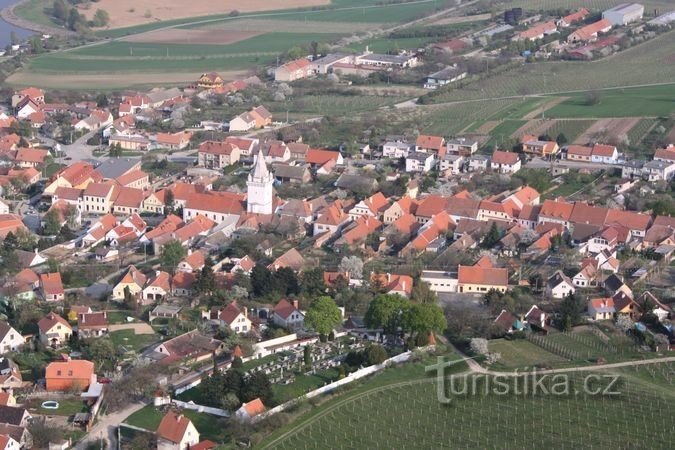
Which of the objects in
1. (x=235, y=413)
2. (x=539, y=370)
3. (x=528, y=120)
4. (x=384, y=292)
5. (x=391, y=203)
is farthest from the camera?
(x=528, y=120)

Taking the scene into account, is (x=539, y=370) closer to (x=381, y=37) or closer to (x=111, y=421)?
(x=111, y=421)

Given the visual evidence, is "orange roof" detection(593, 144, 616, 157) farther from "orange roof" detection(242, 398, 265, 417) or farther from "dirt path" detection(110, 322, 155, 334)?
"orange roof" detection(242, 398, 265, 417)

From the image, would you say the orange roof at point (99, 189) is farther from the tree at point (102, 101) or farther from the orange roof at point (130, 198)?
the tree at point (102, 101)

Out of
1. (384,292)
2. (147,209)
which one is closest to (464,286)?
(384,292)

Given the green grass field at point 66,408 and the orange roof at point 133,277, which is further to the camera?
the orange roof at point 133,277

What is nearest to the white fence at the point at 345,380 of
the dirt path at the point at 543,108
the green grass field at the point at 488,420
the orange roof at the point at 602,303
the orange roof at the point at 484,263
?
the green grass field at the point at 488,420

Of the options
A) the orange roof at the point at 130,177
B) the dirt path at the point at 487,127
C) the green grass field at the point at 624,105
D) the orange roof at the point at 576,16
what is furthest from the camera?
the orange roof at the point at 576,16
